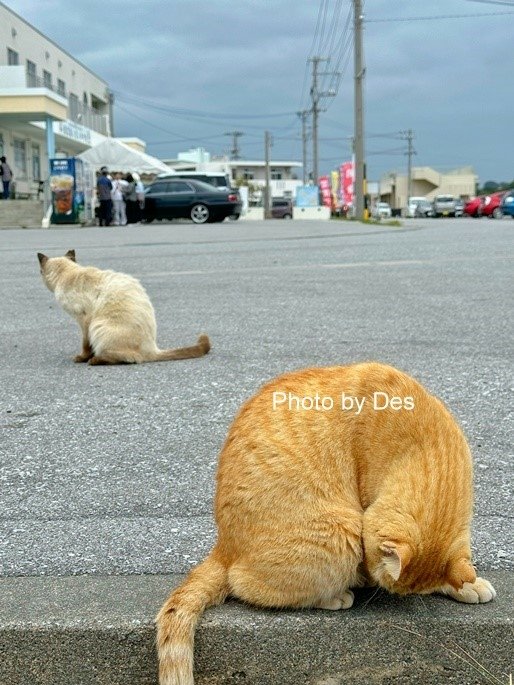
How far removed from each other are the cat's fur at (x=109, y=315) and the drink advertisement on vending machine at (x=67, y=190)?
73.0ft

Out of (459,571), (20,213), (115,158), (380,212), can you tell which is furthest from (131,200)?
(380,212)

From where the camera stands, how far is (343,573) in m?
2.13

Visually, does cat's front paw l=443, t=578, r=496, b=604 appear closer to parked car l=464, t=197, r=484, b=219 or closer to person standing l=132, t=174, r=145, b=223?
person standing l=132, t=174, r=145, b=223

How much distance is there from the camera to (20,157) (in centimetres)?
4494

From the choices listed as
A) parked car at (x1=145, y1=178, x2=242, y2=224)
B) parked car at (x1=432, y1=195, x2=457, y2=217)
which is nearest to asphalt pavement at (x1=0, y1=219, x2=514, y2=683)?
parked car at (x1=145, y1=178, x2=242, y2=224)

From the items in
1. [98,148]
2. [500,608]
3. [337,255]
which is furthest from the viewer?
[98,148]

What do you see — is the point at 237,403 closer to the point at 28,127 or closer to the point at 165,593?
the point at 165,593

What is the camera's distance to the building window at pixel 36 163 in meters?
47.4

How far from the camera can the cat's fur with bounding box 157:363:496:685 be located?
2031 mm

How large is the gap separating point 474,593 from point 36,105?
120ft

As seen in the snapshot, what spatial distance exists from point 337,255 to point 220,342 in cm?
761

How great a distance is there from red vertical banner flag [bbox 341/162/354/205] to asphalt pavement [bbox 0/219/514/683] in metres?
33.9

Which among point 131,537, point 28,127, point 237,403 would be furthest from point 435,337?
point 28,127

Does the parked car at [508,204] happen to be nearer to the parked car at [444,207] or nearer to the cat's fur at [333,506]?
the parked car at [444,207]
